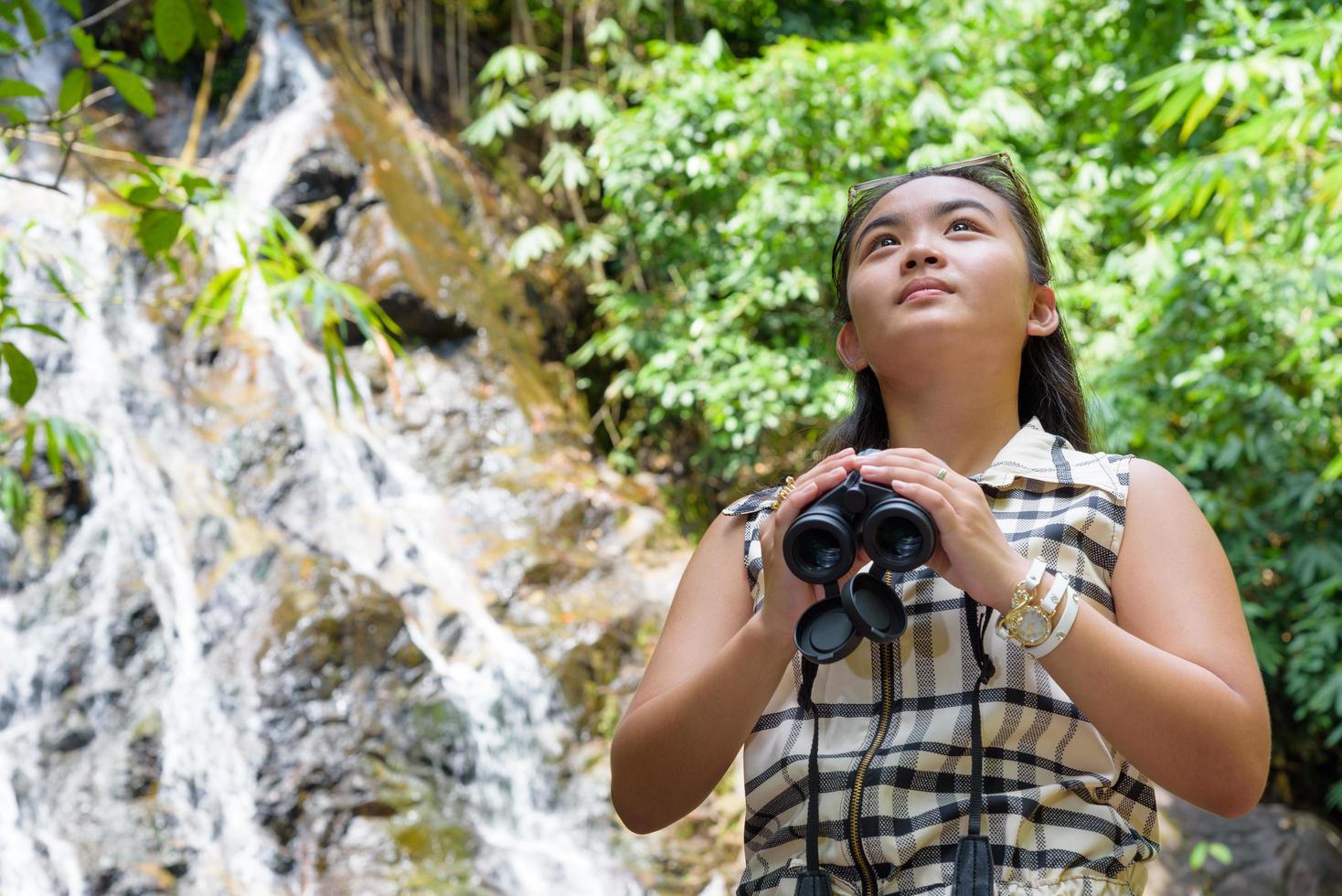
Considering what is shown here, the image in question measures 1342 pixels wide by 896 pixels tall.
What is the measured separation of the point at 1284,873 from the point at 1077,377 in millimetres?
4547

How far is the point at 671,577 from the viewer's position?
19.8ft

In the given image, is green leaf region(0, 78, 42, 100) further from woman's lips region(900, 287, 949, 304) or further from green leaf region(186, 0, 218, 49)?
woman's lips region(900, 287, 949, 304)

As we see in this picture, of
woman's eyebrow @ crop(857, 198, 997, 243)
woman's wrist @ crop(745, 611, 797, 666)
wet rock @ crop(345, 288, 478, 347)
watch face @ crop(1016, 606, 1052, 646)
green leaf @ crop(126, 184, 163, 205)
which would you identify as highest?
green leaf @ crop(126, 184, 163, 205)

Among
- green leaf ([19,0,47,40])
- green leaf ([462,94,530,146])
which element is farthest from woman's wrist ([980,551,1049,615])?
green leaf ([462,94,530,146])

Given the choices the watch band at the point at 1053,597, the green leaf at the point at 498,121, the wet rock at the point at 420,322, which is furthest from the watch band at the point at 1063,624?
the green leaf at the point at 498,121

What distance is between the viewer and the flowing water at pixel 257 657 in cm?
440

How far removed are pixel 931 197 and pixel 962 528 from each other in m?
0.47

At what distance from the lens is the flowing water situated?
14.4ft

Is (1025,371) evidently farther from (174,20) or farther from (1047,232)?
(1047,232)

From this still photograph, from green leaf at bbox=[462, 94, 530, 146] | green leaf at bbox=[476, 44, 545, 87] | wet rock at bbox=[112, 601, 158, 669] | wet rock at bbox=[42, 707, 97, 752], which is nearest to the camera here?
wet rock at bbox=[42, 707, 97, 752]

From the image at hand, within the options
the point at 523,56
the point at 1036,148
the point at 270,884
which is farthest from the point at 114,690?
the point at 1036,148

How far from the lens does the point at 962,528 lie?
103cm

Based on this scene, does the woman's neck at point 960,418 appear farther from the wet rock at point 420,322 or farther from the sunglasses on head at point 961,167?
the wet rock at point 420,322

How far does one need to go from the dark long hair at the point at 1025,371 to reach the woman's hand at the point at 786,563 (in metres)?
0.38
